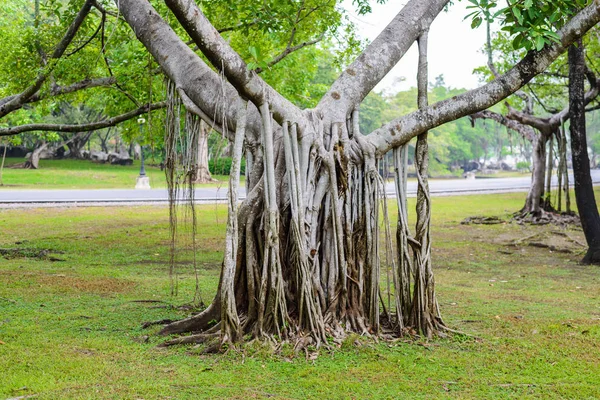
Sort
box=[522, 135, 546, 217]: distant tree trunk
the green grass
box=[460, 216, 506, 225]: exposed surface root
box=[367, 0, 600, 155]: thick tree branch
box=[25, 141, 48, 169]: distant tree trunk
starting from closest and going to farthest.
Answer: box=[367, 0, 600, 155]: thick tree branch, box=[460, 216, 506, 225]: exposed surface root, box=[522, 135, 546, 217]: distant tree trunk, the green grass, box=[25, 141, 48, 169]: distant tree trunk

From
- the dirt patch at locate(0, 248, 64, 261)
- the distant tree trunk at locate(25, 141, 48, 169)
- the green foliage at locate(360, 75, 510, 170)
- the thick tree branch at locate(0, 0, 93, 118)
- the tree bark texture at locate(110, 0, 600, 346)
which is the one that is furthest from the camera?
the green foliage at locate(360, 75, 510, 170)

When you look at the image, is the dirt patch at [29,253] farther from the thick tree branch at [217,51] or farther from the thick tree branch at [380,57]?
the thick tree branch at [217,51]

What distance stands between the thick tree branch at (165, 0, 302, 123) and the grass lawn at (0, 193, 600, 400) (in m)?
2.02

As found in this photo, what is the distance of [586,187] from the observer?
10.7m

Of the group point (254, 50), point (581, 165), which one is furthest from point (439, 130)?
point (254, 50)

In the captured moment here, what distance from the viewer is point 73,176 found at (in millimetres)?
34406

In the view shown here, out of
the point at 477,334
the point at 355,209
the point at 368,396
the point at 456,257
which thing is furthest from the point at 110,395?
the point at 456,257

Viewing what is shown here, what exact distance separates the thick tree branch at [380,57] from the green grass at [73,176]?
21178 mm

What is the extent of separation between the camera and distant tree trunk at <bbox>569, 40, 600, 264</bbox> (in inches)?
422

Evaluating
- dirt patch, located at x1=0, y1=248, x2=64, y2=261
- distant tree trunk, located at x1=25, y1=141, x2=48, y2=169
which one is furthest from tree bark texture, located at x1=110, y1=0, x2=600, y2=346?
distant tree trunk, located at x1=25, y1=141, x2=48, y2=169

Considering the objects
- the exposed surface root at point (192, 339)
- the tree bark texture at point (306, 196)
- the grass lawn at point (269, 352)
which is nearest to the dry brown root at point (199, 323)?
the tree bark texture at point (306, 196)

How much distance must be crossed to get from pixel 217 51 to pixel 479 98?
2511 millimetres

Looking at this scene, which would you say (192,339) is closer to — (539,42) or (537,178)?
(539,42)

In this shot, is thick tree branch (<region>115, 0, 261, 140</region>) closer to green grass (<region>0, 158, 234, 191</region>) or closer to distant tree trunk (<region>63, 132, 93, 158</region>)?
green grass (<region>0, 158, 234, 191</region>)
